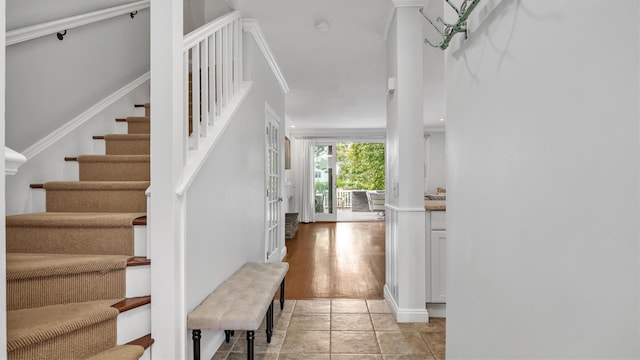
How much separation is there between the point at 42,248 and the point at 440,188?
30.2 feet

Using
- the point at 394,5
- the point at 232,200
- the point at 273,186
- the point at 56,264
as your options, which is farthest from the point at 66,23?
the point at 273,186

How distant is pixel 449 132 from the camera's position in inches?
57.3

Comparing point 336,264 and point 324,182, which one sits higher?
point 324,182

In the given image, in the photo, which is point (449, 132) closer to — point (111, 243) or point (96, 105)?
point (111, 243)

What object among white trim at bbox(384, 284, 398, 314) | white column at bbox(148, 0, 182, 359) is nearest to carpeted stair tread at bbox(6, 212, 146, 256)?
white column at bbox(148, 0, 182, 359)

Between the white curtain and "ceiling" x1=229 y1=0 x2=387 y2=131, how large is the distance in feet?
9.24

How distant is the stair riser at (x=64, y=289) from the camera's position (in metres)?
1.49

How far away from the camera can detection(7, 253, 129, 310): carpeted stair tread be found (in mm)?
1485

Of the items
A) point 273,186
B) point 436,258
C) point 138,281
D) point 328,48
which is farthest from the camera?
point 273,186

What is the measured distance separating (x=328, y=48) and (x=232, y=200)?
2.10 m

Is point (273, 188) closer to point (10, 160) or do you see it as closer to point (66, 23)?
point (66, 23)

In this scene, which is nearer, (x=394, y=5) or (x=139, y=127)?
(x=394, y=5)

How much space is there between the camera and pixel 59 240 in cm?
184

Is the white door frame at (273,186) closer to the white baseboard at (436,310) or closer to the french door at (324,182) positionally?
the white baseboard at (436,310)
